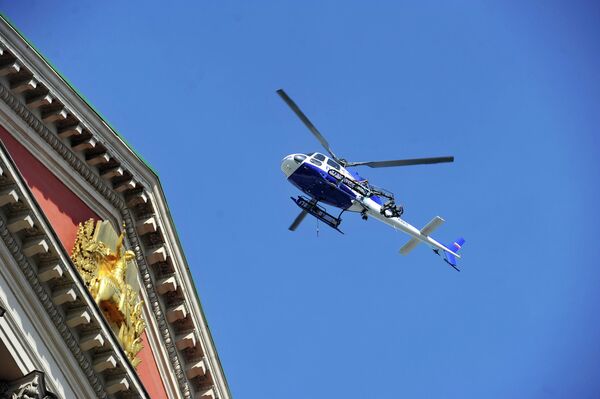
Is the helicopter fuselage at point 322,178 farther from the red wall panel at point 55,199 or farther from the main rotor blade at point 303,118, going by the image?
the red wall panel at point 55,199

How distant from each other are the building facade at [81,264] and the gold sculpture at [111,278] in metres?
0.04

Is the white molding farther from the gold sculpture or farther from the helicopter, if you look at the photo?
the helicopter

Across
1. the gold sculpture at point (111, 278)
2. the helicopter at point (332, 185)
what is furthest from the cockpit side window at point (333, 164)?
the gold sculpture at point (111, 278)

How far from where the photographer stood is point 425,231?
56656 millimetres

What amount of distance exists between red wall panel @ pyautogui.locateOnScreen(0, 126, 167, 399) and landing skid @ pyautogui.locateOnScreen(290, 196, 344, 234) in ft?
66.5

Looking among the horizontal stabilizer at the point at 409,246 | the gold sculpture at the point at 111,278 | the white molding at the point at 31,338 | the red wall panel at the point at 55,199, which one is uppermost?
the horizontal stabilizer at the point at 409,246

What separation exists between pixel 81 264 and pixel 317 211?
23.7 metres

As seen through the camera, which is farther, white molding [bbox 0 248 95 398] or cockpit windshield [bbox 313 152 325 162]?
cockpit windshield [bbox 313 152 325 162]

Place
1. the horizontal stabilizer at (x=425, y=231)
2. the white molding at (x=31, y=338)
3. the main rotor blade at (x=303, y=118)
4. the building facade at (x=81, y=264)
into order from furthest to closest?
the horizontal stabilizer at (x=425, y=231) < the main rotor blade at (x=303, y=118) < the building facade at (x=81, y=264) < the white molding at (x=31, y=338)

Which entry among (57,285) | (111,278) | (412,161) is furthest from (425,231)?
(57,285)

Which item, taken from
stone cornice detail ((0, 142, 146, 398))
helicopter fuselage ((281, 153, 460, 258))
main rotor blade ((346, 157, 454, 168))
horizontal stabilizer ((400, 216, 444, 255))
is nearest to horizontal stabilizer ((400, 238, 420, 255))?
horizontal stabilizer ((400, 216, 444, 255))

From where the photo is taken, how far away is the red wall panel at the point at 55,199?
27938 millimetres

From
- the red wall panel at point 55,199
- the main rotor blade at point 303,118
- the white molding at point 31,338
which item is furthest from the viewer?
the main rotor blade at point 303,118

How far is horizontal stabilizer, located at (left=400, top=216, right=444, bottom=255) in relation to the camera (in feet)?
184
